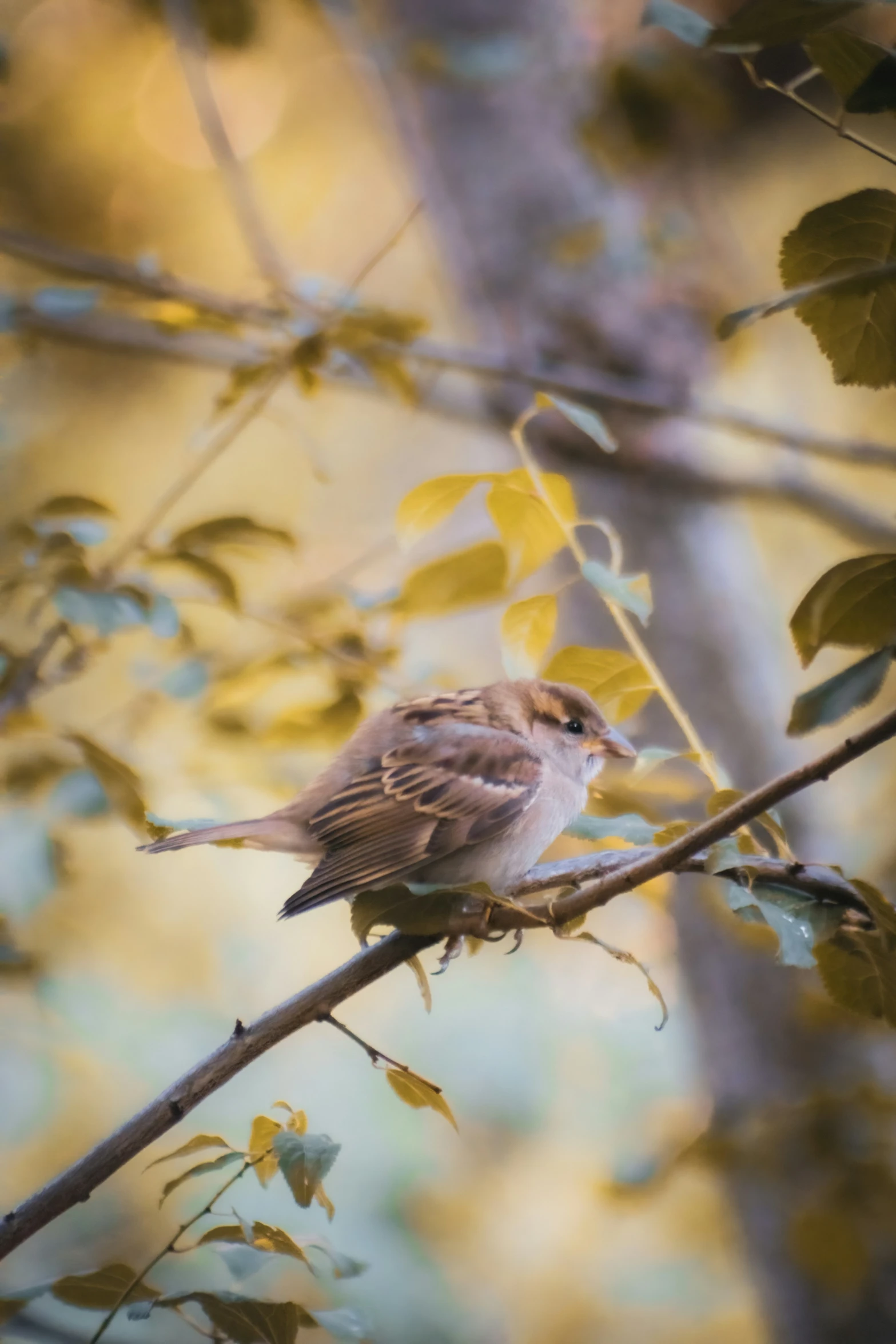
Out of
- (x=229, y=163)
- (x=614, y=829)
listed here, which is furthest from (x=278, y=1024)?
(x=229, y=163)

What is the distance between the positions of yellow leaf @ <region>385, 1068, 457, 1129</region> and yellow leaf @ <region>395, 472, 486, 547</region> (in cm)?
44

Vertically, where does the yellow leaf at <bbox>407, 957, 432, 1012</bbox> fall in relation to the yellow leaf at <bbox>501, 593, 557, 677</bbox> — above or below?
below

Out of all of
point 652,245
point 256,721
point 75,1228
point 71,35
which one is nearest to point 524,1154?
point 75,1228

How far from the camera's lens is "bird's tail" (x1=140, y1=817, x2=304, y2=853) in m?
1.12

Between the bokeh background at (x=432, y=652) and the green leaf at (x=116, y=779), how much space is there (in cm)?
15

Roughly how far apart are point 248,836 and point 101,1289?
0.49 m

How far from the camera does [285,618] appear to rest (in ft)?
5.34

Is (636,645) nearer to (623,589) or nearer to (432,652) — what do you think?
(623,589)

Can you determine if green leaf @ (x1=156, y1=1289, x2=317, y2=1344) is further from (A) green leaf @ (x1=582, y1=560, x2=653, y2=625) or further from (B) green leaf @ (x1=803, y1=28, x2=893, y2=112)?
(B) green leaf @ (x1=803, y1=28, x2=893, y2=112)

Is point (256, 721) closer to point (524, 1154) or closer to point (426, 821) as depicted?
point (426, 821)

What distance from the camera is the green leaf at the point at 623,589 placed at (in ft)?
2.94

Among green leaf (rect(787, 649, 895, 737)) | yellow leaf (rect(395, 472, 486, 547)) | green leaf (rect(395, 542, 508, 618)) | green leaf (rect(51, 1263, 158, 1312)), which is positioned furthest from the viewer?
green leaf (rect(395, 542, 508, 618))

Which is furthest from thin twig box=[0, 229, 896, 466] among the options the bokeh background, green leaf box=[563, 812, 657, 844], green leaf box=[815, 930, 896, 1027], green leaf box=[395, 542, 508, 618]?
green leaf box=[815, 930, 896, 1027]

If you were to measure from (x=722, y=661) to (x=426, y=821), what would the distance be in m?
1.08
